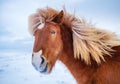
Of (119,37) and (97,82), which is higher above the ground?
(119,37)

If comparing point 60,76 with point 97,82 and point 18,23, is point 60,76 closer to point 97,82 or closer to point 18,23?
point 97,82

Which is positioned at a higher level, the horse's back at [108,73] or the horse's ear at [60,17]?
the horse's ear at [60,17]

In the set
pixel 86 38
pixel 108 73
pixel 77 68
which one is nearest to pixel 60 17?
pixel 86 38

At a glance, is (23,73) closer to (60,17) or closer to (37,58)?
(37,58)

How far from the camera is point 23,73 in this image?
1.65 meters

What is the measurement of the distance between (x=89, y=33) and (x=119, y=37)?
0.26 meters

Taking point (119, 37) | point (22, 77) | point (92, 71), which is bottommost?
point (22, 77)

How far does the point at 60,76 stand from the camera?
159cm

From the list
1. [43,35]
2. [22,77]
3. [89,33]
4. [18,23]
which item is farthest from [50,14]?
[22,77]

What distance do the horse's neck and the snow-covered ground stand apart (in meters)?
0.10

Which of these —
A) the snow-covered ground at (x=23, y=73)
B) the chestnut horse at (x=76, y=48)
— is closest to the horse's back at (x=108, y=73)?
the chestnut horse at (x=76, y=48)

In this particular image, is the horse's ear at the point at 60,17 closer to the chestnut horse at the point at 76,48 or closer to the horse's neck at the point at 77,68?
the chestnut horse at the point at 76,48

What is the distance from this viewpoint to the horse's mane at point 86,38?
1355 mm

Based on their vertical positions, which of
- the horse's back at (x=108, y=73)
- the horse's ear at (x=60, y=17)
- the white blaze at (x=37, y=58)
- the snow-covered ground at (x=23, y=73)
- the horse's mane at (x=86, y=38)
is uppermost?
the horse's ear at (x=60, y=17)
